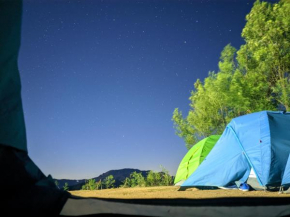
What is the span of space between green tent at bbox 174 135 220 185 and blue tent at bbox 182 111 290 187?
197 centimetres

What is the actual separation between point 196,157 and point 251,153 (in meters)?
3.12

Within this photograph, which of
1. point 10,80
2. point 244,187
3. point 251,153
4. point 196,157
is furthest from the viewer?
Answer: point 196,157

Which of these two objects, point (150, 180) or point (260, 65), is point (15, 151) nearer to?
point (150, 180)

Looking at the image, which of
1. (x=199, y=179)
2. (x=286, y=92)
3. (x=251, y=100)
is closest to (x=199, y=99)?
(x=251, y=100)

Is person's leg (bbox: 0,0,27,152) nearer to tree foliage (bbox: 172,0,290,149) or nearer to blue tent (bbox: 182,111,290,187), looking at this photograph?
blue tent (bbox: 182,111,290,187)

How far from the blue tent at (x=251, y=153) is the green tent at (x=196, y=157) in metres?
1.97

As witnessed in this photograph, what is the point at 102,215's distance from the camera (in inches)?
43.6

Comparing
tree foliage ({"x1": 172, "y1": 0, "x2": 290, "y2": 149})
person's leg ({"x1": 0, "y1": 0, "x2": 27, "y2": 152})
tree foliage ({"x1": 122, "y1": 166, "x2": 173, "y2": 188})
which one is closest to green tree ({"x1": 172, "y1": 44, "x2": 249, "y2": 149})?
tree foliage ({"x1": 172, "y1": 0, "x2": 290, "y2": 149})

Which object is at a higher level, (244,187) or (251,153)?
(251,153)

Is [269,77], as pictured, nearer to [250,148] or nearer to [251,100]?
[251,100]

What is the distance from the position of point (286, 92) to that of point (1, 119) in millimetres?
14167

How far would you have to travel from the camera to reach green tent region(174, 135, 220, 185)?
7.77 metres

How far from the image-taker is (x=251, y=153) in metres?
5.00

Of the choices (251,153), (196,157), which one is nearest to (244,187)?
(251,153)
